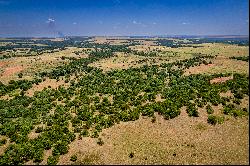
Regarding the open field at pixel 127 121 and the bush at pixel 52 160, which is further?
the open field at pixel 127 121

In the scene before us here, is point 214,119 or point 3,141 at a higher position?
point 214,119

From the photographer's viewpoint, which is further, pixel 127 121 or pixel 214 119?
pixel 127 121

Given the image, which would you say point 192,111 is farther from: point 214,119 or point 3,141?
point 3,141

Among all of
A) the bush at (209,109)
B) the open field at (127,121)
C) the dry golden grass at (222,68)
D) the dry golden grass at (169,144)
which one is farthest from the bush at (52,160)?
the dry golden grass at (222,68)

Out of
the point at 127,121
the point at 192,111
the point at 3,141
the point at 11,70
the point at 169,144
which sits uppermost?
the point at 11,70

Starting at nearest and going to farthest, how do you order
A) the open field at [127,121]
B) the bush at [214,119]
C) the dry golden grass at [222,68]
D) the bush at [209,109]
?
the open field at [127,121]
the bush at [214,119]
the bush at [209,109]
the dry golden grass at [222,68]

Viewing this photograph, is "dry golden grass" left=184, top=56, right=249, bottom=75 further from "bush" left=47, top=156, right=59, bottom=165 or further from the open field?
"bush" left=47, top=156, right=59, bottom=165

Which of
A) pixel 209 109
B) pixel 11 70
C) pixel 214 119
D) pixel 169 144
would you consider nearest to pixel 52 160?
pixel 169 144

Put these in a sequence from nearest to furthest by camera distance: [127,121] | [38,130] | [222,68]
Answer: [38,130] → [127,121] → [222,68]

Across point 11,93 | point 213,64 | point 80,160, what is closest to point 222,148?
point 80,160

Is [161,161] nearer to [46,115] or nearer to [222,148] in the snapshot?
[222,148]

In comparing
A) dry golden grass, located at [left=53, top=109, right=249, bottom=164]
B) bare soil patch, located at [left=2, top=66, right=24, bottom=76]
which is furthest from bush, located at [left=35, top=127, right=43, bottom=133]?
bare soil patch, located at [left=2, top=66, right=24, bottom=76]

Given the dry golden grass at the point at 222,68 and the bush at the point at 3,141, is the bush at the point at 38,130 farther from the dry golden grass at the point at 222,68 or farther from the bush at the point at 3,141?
the dry golden grass at the point at 222,68
